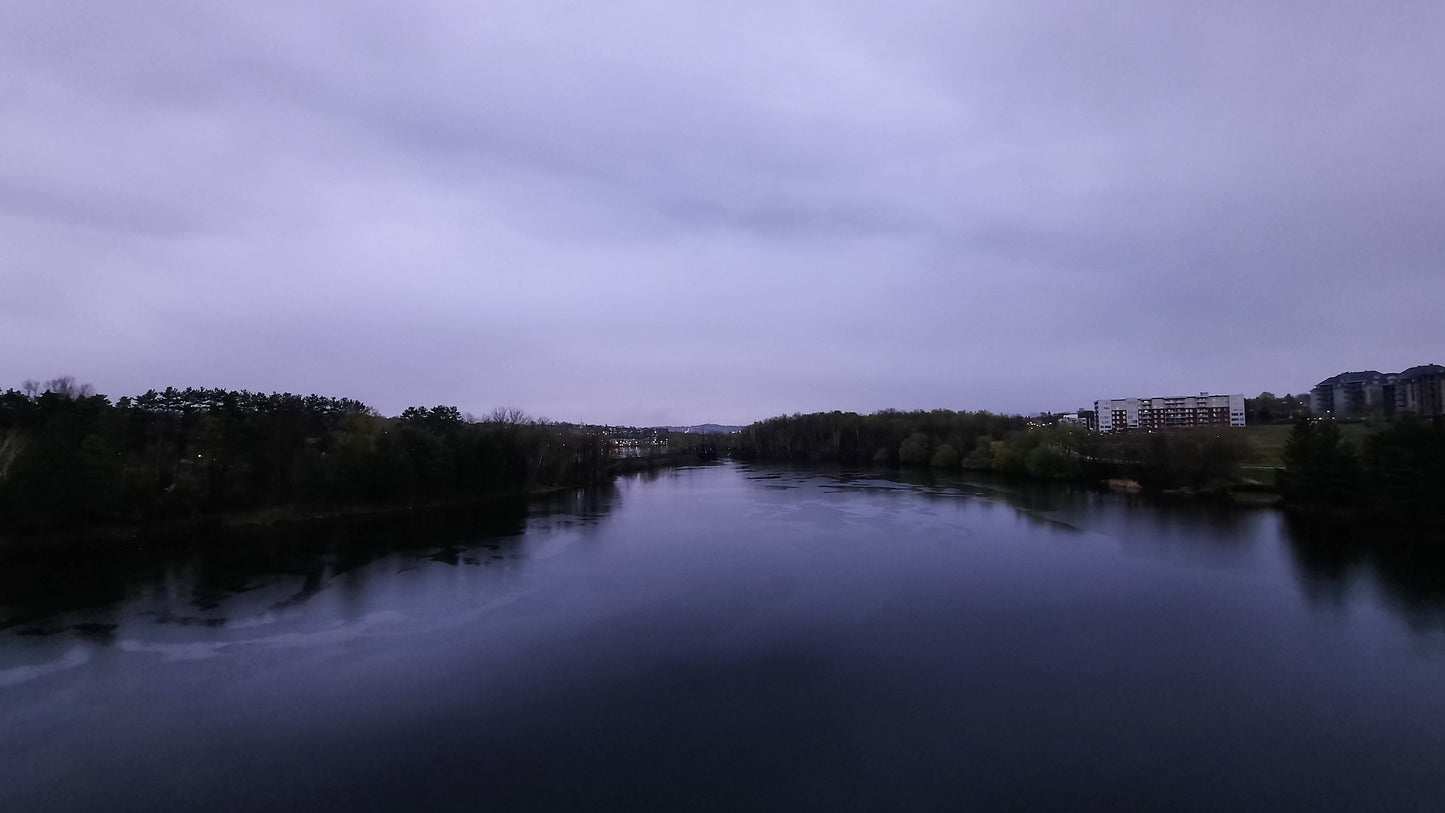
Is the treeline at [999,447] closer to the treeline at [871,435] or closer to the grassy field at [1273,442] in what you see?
the treeline at [871,435]

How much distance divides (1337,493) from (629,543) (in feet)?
72.5

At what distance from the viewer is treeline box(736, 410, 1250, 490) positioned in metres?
28.6

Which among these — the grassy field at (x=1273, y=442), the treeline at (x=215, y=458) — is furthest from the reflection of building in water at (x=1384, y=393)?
the treeline at (x=215, y=458)

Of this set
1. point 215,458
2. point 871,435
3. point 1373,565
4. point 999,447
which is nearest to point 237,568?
point 215,458

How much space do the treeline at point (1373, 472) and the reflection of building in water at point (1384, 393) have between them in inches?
229

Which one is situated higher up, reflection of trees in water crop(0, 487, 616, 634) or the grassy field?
the grassy field

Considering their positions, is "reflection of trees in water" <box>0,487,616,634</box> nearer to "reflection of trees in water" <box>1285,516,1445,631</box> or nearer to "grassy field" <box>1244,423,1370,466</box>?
"reflection of trees in water" <box>1285,516,1445,631</box>

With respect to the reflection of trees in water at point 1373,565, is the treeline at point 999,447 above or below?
above

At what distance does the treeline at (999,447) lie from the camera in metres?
28.6

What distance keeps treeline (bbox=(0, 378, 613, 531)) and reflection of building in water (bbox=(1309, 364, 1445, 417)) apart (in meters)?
36.6

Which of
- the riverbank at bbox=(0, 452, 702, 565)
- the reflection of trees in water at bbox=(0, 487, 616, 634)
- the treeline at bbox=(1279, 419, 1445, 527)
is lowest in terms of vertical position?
the reflection of trees in water at bbox=(0, 487, 616, 634)

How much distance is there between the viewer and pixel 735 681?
27.3 ft

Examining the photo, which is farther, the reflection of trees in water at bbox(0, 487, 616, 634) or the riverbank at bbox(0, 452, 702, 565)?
the riverbank at bbox(0, 452, 702, 565)

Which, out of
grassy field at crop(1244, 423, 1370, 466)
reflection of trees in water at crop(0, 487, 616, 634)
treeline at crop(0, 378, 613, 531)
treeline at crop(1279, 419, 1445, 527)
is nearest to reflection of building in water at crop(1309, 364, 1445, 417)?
grassy field at crop(1244, 423, 1370, 466)
